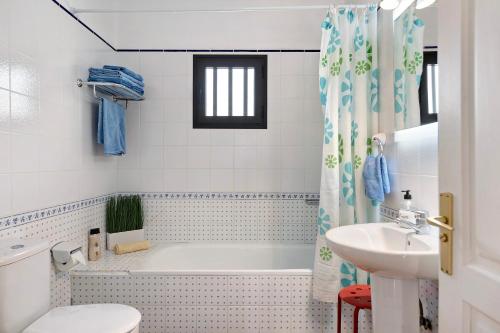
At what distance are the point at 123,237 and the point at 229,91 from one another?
1.53 metres

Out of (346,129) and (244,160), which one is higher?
(346,129)

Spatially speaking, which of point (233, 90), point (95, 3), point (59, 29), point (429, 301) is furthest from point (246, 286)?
point (95, 3)

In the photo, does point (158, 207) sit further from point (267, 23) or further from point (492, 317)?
point (492, 317)

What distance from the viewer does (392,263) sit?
3.60 feet

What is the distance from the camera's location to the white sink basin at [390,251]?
1082mm

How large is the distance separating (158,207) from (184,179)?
334 mm

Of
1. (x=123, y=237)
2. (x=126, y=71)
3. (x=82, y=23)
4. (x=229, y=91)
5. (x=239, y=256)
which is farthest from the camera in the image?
(x=229, y=91)

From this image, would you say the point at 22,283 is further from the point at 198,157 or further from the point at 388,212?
the point at 388,212

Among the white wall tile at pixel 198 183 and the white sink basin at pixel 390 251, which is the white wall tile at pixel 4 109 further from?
the white sink basin at pixel 390 251

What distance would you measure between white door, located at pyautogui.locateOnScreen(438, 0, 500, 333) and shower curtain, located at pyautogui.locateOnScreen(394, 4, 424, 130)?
85cm

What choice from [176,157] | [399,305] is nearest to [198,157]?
[176,157]

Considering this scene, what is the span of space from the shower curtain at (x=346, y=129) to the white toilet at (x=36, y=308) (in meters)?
1.14

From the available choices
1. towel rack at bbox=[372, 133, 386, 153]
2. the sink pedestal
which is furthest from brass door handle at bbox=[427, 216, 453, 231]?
towel rack at bbox=[372, 133, 386, 153]

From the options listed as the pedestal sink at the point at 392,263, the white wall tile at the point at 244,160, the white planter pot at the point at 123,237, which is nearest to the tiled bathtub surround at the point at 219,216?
the white planter pot at the point at 123,237
